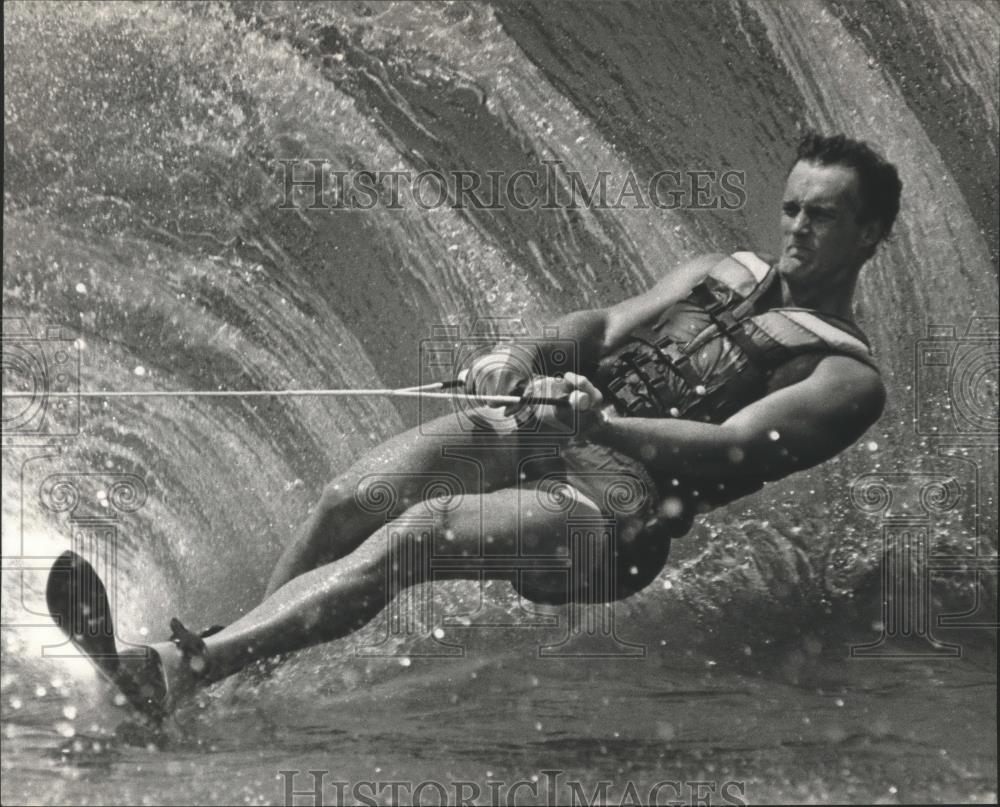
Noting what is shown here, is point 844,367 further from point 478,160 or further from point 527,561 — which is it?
point 478,160

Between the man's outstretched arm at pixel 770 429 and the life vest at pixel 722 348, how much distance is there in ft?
0.14

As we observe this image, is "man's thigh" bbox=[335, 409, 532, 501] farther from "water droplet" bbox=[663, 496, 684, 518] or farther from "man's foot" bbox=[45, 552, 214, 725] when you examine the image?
"man's foot" bbox=[45, 552, 214, 725]

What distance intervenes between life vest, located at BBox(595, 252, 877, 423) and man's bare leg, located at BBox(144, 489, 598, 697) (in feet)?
0.56

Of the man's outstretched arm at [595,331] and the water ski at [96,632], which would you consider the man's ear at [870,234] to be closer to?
the man's outstretched arm at [595,331]

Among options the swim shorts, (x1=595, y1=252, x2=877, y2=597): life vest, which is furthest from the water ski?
(x1=595, y1=252, x2=877, y2=597): life vest

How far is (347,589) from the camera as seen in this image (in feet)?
6.57

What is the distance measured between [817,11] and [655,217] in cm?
40

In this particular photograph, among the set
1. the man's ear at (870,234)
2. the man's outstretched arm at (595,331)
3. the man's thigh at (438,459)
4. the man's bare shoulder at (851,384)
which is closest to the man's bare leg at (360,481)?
the man's thigh at (438,459)

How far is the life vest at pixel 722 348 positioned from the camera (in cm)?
201

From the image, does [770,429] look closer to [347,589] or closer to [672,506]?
[672,506]

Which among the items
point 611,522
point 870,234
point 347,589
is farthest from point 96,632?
point 870,234

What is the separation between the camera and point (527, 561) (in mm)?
2086

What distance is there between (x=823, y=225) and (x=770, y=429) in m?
0.28

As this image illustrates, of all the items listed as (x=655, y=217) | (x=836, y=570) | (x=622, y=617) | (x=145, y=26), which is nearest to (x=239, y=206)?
(x=145, y=26)
